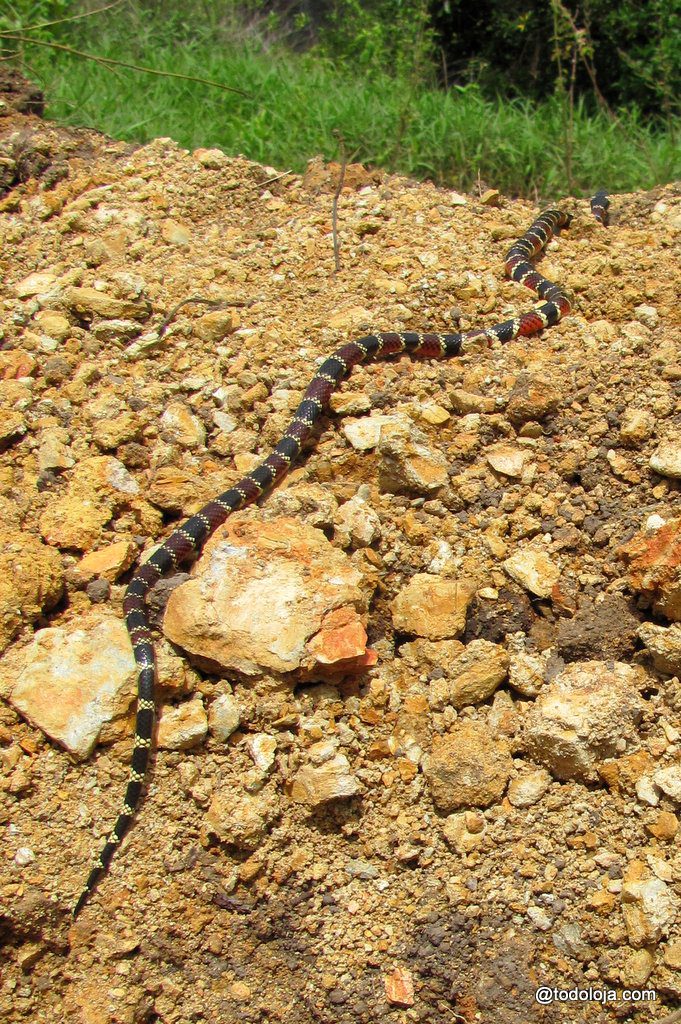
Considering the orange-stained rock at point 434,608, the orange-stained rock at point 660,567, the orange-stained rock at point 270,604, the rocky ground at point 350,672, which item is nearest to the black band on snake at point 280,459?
the rocky ground at point 350,672

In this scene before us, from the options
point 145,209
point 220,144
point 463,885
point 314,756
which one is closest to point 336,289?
point 145,209

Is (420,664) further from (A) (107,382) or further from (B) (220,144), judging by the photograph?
(B) (220,144)

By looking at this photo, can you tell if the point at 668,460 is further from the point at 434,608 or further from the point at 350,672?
the point at 350,672

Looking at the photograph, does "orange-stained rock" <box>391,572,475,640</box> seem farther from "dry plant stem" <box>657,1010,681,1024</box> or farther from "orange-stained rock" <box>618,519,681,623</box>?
"dry plant stem" <box>657,1010,681,1024</box>

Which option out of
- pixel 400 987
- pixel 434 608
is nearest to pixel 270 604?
pixel 434 608

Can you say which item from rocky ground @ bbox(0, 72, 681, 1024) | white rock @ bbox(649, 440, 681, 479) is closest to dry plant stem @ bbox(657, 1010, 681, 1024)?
rocky ground @ bbox(0, 72, 681, 1024)

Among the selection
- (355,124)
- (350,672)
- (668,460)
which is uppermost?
(355,124)
